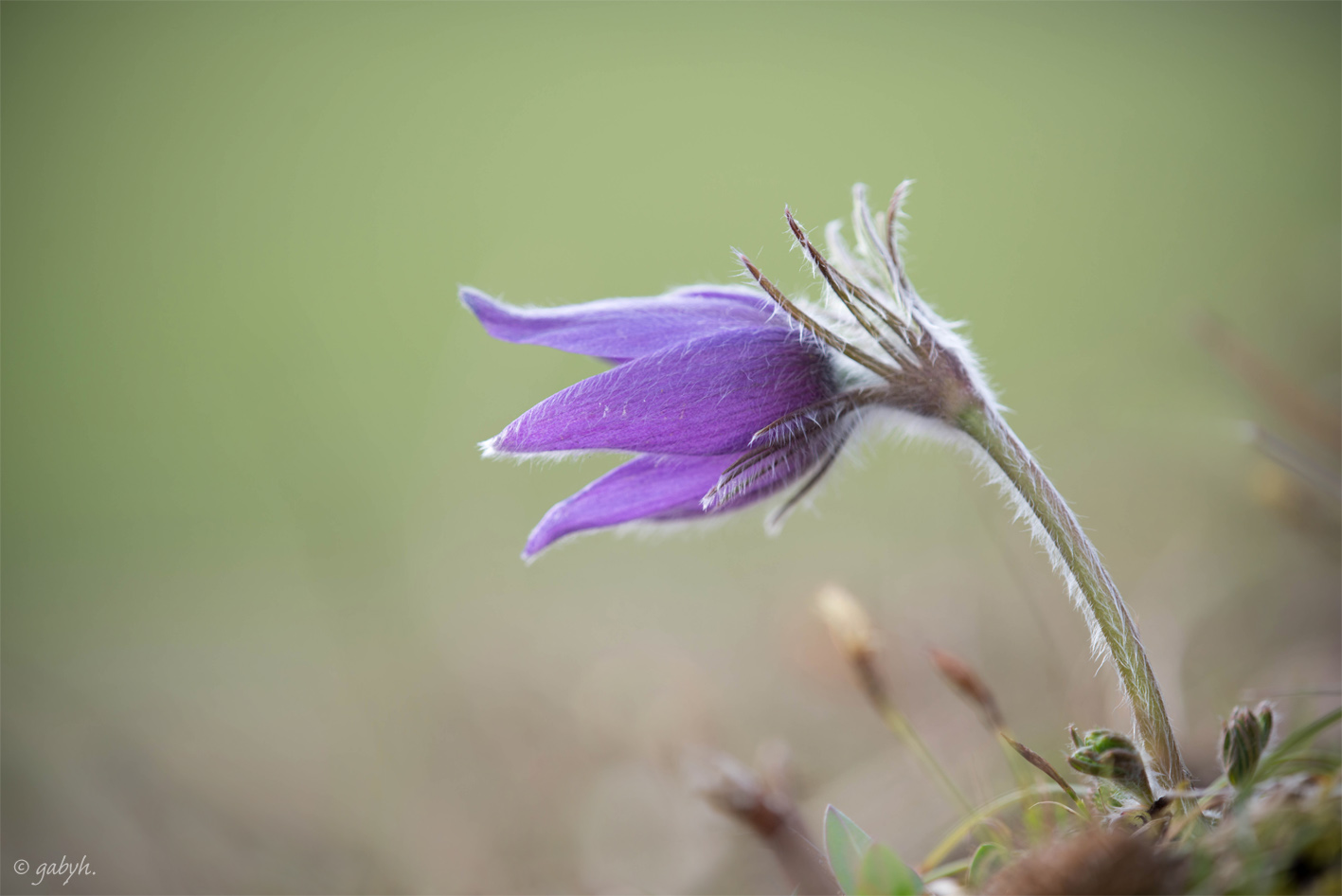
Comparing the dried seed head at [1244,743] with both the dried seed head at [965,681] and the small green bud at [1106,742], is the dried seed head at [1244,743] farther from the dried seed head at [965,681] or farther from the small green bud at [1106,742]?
the dried seed head at [965,681]

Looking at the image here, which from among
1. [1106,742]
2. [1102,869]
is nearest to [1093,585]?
[1106,742]

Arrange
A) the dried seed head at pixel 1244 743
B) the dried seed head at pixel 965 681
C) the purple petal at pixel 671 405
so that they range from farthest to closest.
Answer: the dried seed head at pixel 965 681, the purple petal at pixel 671 405, the dried seed head at pixel 1244 743

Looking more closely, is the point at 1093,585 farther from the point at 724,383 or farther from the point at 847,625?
Result: the point at 724,383

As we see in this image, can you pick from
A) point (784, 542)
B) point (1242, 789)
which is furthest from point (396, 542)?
point (1242, 789)

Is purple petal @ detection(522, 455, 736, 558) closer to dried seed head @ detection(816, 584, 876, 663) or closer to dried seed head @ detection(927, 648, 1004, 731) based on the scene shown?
dried seed head @ detection(816, 584, 876, 663)

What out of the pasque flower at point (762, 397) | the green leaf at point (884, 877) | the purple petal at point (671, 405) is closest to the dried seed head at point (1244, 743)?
the pasque flower at point (762, 397)

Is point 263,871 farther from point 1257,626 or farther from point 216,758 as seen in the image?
point 1257,626
